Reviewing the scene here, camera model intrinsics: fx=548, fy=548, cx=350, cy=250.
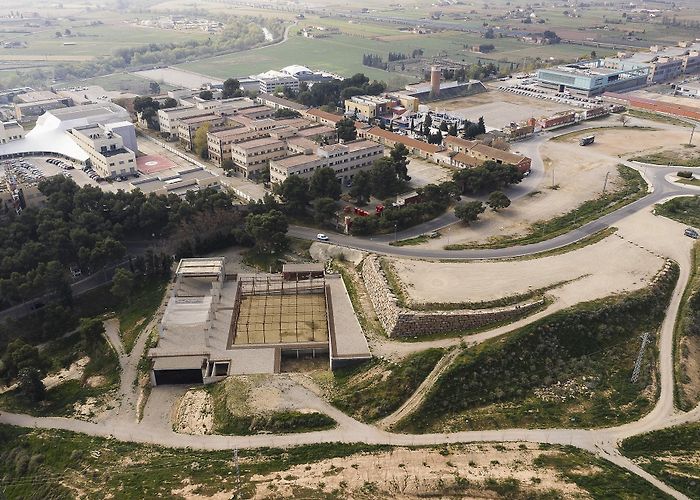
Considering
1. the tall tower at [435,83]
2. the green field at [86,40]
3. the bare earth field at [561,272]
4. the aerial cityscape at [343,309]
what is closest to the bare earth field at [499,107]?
the tall tower at [435,83]

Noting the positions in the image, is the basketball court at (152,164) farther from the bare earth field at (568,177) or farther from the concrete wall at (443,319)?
the concrete wall at (443,319)

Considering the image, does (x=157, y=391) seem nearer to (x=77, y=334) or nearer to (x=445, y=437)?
(x=77, y=334)

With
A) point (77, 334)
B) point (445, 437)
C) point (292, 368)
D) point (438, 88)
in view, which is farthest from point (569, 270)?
point (438, 88)

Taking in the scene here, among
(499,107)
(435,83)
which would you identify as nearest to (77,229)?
(435,83)

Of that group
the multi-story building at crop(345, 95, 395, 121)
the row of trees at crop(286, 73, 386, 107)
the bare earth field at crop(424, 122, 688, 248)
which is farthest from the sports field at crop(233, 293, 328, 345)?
the row of trees at crop(286, 73, 386, 107)

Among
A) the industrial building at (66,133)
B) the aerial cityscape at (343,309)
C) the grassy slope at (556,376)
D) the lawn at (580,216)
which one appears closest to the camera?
the aerial cityscape at (343,309)

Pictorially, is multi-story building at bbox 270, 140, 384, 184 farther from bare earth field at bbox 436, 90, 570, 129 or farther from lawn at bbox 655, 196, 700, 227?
lawn at bbox 655, 196, 700, 227
